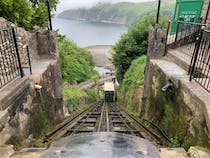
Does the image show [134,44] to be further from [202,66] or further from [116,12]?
[116,12]

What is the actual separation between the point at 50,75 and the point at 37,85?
5.65 ft

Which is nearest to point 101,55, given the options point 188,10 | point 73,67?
point 73,67

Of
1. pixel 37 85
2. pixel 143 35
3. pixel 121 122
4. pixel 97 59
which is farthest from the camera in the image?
pixel 97 59

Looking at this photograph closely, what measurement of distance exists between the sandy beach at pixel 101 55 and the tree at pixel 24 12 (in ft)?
122

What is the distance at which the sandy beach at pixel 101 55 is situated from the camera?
160ft

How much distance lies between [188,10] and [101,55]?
1699 inches

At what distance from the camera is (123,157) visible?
1.78 metres

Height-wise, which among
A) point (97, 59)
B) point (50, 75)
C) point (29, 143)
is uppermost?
point (50, 75)

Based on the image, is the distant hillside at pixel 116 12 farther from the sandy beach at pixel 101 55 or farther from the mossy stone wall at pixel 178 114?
the mossy stone wall at pixel 178 114

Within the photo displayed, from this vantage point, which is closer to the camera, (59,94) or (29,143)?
(29,143)

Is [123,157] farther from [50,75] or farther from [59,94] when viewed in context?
[59,94]

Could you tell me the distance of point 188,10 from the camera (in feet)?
34.2

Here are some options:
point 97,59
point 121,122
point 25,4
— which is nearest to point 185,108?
point 121,122

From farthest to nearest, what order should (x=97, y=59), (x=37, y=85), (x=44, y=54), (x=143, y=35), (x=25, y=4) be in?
(x=97, y=59), (x=143, y=35), (x=44, y=54), (x=25, y=4), (x=37, y=85)
